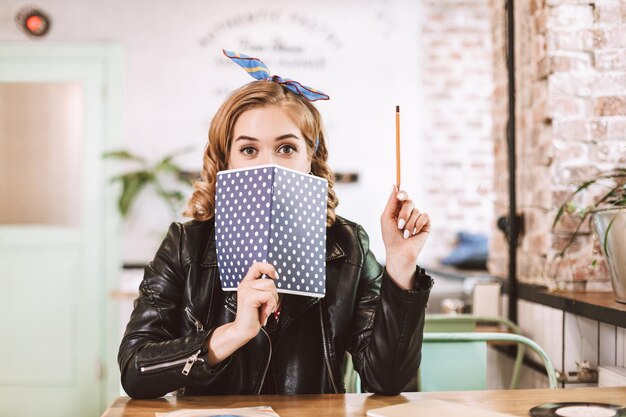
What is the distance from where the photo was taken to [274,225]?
1410 millimetres

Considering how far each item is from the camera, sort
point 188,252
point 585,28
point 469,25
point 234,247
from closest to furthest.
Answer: point 234,247 < point 188,252 < point 585,28 < point 469,25

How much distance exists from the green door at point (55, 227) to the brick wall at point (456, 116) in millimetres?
2477

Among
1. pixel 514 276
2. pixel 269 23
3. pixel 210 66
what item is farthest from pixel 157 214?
pixel 514 276

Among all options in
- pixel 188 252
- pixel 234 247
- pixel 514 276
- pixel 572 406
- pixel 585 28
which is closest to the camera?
pixel 572 406

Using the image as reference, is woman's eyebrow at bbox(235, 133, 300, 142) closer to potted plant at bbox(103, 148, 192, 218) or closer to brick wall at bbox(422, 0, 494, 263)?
potted plant at bbox(103, 148, 192, 218)

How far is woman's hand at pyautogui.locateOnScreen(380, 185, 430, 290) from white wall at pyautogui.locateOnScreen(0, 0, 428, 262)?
326 centimetres

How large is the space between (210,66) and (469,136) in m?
2.18

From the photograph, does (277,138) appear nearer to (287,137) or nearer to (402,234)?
(287,137)

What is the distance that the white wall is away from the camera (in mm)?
4719

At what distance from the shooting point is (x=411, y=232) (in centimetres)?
146

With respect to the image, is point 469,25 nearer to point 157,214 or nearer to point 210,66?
point 210,66

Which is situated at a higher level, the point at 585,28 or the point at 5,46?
the point at 5,46

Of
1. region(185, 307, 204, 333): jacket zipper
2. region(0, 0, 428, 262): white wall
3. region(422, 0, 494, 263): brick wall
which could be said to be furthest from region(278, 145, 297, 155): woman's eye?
region(422, 0, 494, 263): brick wall

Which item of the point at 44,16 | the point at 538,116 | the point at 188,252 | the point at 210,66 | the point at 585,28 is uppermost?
the point at 44,16
